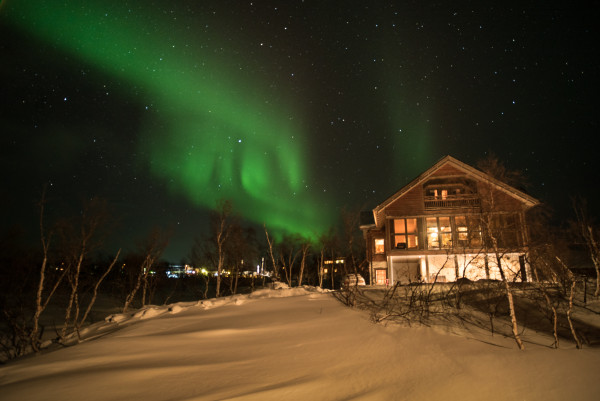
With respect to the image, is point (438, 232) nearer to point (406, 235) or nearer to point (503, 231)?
point (406, 235)

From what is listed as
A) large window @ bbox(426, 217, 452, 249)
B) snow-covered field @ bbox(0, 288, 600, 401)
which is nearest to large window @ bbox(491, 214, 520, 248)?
snow-covered field @ bbox(0, 288, 600, 401)

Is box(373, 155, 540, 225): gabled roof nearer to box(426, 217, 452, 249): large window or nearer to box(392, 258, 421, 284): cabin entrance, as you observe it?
box(426, 217, 452, 249): large window

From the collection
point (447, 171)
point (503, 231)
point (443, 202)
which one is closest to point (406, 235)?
point (443, 202)

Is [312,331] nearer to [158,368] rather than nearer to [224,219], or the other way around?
[158,368]

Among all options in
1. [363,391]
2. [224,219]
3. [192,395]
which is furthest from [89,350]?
[224,219]

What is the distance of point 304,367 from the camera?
5.38m

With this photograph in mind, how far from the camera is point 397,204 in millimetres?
23281

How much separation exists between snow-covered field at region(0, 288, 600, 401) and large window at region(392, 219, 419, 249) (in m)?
15.8

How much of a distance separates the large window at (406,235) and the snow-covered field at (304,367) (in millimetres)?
15849

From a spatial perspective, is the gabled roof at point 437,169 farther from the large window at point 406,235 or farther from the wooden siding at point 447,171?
the large window at point 406,235

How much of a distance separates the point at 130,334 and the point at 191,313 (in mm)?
2846

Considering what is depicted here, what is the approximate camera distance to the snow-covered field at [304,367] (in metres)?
4.34

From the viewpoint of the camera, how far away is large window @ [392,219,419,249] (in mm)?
22938

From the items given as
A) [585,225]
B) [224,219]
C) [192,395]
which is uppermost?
[224,219]
